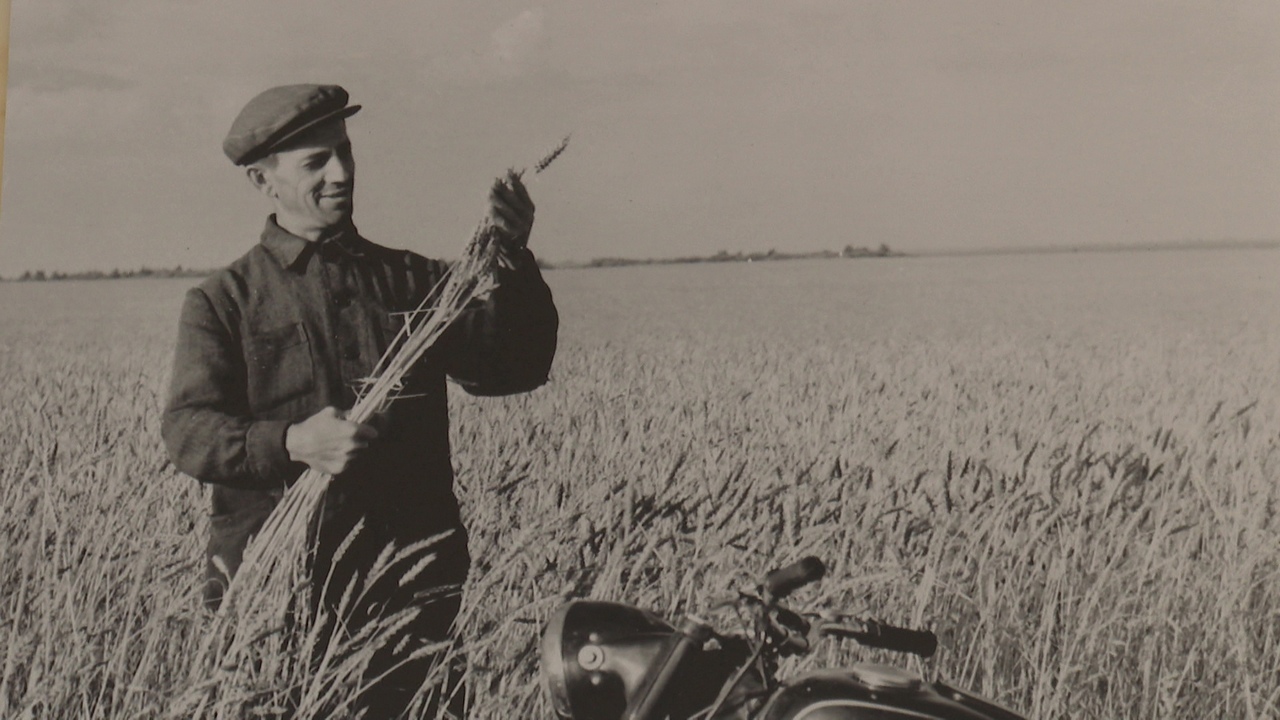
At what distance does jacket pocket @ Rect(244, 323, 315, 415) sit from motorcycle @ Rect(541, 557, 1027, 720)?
104cm

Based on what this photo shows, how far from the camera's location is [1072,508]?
2.46m

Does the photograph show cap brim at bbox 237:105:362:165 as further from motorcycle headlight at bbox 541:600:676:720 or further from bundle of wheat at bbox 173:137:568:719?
motorcycle headlight at bbox 541:600:676:720

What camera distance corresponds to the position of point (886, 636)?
1.00 metres

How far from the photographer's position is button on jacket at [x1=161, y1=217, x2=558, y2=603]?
6.31 feet

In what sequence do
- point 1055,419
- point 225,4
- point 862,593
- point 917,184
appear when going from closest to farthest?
point 862,593
point 225,4
point 917,184
point 1055,419

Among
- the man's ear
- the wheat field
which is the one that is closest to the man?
the man's ear

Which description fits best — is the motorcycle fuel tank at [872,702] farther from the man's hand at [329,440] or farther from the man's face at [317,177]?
the man's face at [317,177]

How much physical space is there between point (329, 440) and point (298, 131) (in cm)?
60

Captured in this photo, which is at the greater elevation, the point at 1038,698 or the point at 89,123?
the point at 89,123

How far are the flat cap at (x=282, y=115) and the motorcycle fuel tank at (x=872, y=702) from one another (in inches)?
55.7

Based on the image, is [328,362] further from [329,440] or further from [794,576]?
[794,576]

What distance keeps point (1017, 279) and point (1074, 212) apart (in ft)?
49.8

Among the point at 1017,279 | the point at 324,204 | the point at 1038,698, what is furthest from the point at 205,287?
the point at 1017,279

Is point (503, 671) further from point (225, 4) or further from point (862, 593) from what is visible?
point (225, 4)
